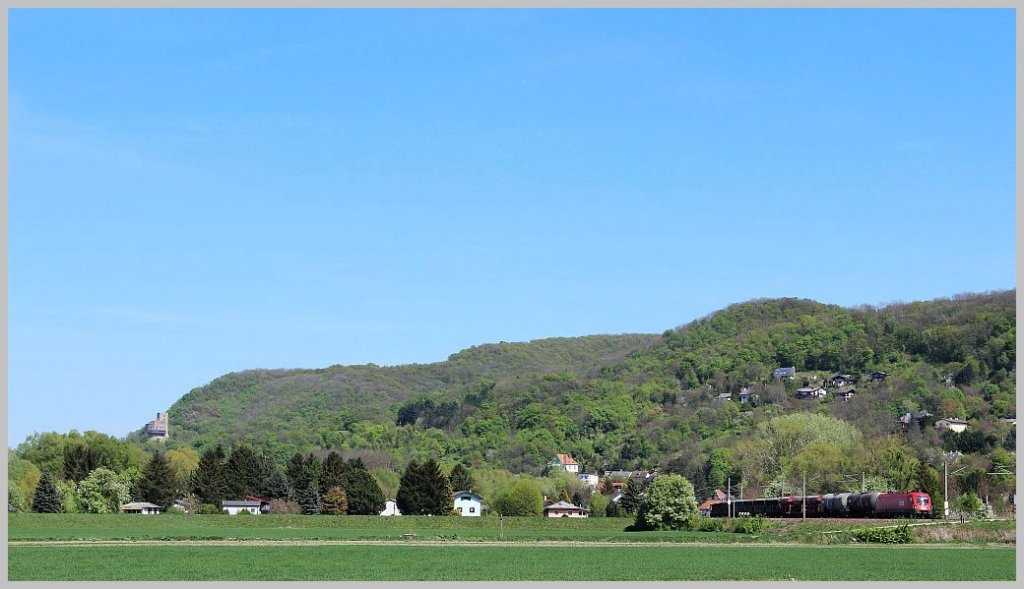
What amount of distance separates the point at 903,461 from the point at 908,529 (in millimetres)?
42578

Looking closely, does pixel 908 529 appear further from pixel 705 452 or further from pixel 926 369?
pixel 926 369

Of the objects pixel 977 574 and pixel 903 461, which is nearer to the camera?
pixel 977 574

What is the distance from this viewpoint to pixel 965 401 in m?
174

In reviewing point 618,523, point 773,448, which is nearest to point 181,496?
point 618,523

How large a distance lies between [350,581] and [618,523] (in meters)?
56.5

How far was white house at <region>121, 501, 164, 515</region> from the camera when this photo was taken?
4112 inches

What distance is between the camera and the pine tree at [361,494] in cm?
10775

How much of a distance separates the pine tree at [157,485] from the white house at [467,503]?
26.0 m

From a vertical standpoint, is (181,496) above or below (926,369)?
below

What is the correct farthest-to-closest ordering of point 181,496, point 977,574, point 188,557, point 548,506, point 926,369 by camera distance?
point 926,369 < point 548,506 < point 181,496 < point 188,557 < point 977,574

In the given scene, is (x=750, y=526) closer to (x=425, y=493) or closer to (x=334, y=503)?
(x=425, y=493)

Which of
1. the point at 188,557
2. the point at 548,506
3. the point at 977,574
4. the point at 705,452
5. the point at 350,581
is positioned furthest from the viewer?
the point at 705,452

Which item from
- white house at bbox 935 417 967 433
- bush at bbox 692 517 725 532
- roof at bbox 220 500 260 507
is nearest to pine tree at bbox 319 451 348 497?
roof at bbox 220 500 260 507

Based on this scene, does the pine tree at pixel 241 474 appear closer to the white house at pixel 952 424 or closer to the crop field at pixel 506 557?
the crop field at pixel 506 557
